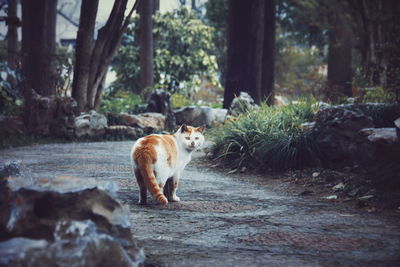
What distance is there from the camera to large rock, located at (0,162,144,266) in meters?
2.36

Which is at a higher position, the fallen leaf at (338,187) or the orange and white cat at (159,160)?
the orange and white cat at (159,160)

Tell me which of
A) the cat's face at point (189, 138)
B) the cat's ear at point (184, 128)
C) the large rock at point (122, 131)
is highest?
the cat's ear at point (184, 128)

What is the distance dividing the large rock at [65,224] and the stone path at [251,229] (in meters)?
0.87

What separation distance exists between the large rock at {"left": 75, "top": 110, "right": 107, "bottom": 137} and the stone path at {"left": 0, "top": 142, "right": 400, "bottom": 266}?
18.2 ft

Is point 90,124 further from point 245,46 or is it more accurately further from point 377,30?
point 377,30

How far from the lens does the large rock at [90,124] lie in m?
13.2

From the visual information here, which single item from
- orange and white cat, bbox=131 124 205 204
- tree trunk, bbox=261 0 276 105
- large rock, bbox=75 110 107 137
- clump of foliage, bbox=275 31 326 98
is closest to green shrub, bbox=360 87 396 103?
tree trunk, bbox=261 0 276 105

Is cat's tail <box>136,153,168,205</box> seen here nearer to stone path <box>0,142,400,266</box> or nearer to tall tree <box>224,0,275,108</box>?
stone path <box>0,142,400,266</box>

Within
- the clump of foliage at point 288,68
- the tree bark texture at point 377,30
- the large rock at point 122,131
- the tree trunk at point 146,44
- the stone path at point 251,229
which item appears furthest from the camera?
the clump of foliage at point 288,68

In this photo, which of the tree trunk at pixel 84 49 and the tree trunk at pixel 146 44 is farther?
the tree trunk at pixel 146 44

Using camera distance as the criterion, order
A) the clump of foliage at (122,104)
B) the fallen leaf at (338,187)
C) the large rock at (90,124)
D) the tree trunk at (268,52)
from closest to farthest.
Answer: the fallen leaf at (338,187) → the large rock at (90,124) → the clump of foliage at (122,104) → the tree trunk at (268,52)

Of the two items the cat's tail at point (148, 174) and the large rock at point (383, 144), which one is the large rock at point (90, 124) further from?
the cat's tail at point (148, 174)

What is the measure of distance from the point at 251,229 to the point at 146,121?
10.5 meters

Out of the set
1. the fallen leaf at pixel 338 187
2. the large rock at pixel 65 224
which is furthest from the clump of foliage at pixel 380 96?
the large rock at pixel 65 224
